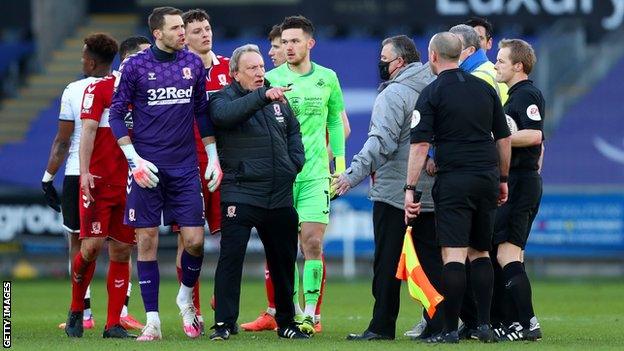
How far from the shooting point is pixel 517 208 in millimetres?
11258

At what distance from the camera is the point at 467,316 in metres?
11.5

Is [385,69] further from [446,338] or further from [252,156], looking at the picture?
[446,338]

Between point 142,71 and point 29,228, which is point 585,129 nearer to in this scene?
point 29,228

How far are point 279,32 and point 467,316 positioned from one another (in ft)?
10.6

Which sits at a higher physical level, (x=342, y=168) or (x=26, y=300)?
(x=342, y=168)

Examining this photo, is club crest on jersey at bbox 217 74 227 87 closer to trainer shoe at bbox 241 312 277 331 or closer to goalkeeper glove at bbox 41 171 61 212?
goalkeeper glove at bbox 41 171 61 212

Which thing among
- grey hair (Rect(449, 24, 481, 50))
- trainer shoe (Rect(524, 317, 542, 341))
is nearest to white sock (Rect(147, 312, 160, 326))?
trainer shoe (Rect(524, 317, 542, 341))

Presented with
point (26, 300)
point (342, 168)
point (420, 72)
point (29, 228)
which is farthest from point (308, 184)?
point (29, 228)

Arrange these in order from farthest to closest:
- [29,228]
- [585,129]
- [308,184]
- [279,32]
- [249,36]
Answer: [249,36] < [585,129] < [29,228] < [279,32] < [308,184]

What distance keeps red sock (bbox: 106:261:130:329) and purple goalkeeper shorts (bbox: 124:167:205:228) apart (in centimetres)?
77

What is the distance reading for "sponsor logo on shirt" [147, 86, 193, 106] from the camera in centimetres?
1116

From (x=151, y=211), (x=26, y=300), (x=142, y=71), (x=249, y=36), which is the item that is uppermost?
(x=249, y=36)

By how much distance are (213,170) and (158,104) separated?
651mm

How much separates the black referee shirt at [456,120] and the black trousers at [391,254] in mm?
745
